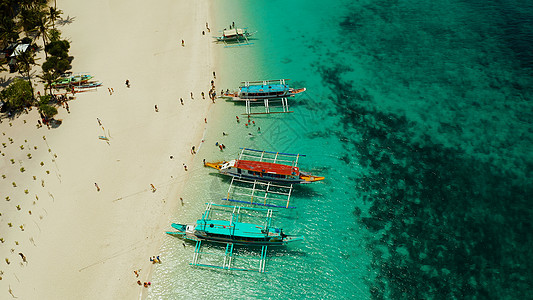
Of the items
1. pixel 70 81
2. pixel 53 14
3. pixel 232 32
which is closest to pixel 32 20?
pixel 53 14

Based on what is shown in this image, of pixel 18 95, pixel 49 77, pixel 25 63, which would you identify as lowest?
pixel 18 95

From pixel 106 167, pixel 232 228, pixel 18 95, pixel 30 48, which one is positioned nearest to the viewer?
pixel 232 228

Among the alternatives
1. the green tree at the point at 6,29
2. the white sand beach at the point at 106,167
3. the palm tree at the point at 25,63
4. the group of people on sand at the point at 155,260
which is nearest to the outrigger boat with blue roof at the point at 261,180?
the white sand beach at the point at 106,167

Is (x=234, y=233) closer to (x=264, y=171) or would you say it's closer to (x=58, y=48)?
(x=264, y=171)

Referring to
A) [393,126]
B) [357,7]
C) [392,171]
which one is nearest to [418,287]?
[392,171]

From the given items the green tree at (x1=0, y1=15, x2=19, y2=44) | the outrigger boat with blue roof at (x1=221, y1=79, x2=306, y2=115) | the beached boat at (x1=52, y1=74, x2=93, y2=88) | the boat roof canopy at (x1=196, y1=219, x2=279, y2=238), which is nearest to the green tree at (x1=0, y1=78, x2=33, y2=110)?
the beached boat at (x1=52, y1=74, x2=93, y2=88)

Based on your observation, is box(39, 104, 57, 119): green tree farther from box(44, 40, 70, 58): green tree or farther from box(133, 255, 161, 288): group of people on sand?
box(133, 255, 161, 288): group of people on sand

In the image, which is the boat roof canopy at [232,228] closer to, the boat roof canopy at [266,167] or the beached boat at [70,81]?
the boat roof canopy at [266,167]
